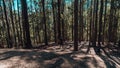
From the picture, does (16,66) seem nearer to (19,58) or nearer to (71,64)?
(19,58)

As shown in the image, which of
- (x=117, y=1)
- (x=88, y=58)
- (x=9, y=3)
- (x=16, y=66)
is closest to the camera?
(x=16, y=66)

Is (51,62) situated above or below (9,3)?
below

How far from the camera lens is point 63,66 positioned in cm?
743

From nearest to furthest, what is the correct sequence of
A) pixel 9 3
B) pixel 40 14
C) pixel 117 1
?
pixel 117 1, pixel 9 3, pixel 40 14

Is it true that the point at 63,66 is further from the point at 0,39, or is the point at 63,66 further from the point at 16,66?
the point at 0,39

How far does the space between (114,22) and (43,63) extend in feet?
91.9

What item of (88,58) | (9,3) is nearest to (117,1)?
(9,3)

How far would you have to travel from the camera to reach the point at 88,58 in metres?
8.73

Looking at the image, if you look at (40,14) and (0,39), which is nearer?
(0,39)

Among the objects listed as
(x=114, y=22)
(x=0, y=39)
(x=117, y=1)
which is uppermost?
(x=117, y=1)

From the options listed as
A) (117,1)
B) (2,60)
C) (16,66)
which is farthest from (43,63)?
(117,1)

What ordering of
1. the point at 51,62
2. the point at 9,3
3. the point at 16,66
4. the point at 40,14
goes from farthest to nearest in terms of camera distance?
the point at 40,14, the point at 9,3, the point at 51,62, the point at 16,66

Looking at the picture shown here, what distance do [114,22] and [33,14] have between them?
15436 mm

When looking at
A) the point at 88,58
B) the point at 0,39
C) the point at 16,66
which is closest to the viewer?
the point at 16,66
